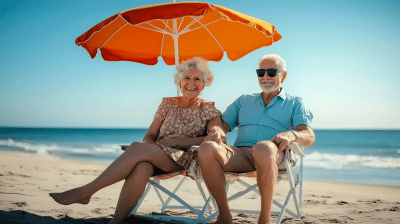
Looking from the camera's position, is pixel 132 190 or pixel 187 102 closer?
pixel 132 190

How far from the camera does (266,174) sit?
2.27 metres

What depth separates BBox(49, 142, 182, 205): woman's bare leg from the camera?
245 centimetres

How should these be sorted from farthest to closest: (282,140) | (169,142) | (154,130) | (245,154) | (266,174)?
(154,130)
(169,142)
(245,154)
(282,140)
(266,174)

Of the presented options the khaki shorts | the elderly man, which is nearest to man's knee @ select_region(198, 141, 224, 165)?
the elderly man

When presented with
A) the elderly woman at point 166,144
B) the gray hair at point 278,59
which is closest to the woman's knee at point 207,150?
the elderly woman at point 166,144

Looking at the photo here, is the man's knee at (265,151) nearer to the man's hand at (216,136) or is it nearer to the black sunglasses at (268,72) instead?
the man's hand at (216,136)

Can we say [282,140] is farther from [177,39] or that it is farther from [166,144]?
[177,39]

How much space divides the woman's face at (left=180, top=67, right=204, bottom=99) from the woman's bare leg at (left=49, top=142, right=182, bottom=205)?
2.26 ft

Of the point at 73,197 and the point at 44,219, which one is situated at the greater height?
the point at 73,197

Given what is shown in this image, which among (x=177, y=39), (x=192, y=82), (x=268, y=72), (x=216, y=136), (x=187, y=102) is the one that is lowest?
(x=216, y=136)

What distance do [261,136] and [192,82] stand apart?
2.51 feet

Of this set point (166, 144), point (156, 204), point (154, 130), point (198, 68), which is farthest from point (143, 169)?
point (156, 204)

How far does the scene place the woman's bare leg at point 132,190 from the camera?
8.02 ft

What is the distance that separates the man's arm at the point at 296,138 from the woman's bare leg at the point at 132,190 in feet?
3.10
